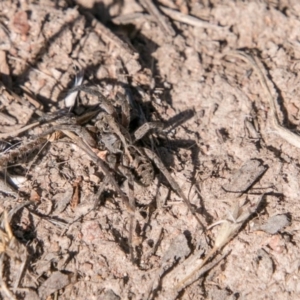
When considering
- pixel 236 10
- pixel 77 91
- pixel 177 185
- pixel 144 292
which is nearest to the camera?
pixel 144 292

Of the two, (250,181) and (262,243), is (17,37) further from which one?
(262,243)

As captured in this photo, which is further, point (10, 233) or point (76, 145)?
point (76, 145)

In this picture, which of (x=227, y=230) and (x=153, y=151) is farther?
(x=153, y=151)

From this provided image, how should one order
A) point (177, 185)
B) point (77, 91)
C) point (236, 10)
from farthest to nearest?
point (236, 10), point (77, 91), point (177, 185)

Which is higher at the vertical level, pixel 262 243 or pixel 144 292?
pixel 262 243

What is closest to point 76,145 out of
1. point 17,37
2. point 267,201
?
point 17,37

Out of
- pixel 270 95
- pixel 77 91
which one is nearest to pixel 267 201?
pixel 270 95

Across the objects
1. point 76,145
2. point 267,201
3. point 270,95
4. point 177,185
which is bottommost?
point 76,145
